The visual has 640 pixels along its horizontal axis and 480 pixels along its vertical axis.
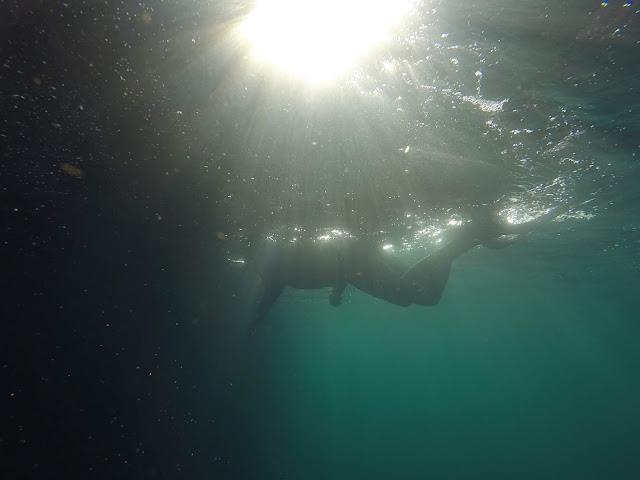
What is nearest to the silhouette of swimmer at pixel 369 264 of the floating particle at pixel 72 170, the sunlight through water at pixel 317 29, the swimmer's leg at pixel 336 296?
the swimmer's leg at pixel 336 296

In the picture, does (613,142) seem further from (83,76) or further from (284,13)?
(83,76)

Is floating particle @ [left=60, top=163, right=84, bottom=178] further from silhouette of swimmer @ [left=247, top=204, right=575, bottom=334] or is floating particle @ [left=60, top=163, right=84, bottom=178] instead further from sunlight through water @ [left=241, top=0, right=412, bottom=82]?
silhouette of swimmer @ [left=247, top=204, right=575, bottom=334]

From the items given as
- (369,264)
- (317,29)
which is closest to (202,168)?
(317,29)

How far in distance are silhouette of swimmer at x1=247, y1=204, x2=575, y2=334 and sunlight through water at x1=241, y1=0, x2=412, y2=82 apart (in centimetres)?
843

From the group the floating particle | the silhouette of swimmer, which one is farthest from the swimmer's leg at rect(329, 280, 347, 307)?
the floating particle

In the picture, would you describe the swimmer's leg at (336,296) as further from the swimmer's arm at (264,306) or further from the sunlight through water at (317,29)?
the sunlight through water at (317,29)

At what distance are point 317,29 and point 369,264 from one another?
421 inches

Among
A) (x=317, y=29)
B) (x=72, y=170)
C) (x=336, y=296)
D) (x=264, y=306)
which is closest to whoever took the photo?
(x=317, y=29)

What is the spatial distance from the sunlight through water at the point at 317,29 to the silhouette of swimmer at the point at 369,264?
8433mm

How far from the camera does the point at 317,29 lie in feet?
15.6

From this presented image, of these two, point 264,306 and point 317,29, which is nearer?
point 317,29

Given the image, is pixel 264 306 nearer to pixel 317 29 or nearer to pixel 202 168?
pixel 202 168

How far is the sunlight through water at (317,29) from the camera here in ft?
14.5

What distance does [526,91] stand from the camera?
20.8ft
